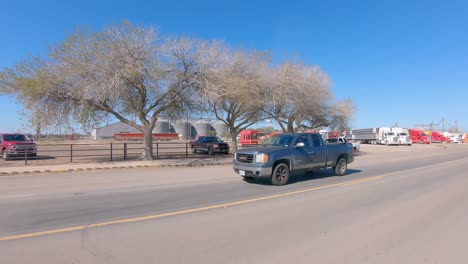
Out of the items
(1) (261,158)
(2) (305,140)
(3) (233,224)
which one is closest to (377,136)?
(2) (305,140)

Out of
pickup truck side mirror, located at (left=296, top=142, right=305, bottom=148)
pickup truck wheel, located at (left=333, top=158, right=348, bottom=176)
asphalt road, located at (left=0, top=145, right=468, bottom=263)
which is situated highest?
pickup truck side mirror, located at (left=296, top=142, right=305, bottom=148)

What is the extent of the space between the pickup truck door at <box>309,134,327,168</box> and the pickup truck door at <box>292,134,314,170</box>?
0.42ft

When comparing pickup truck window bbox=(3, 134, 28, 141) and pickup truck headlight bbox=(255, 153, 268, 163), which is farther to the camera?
pickup truck window bbox=(3, 134, 28, 141)

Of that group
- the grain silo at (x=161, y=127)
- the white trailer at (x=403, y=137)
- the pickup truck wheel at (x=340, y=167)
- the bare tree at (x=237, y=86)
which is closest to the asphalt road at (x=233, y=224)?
the pickup truck wheel at (x=340, y=167)

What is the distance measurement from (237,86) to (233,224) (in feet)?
44.4

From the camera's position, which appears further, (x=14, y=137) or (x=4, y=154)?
(x=14, y=137)

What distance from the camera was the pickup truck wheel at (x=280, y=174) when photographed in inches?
404

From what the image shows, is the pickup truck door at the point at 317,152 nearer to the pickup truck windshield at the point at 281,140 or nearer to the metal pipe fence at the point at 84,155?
the pickup truck windshield at the point at 281,140

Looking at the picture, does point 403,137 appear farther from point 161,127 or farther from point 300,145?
point 161,127

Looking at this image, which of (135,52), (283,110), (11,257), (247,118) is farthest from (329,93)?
(11,257)

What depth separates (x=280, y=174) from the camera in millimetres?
10492

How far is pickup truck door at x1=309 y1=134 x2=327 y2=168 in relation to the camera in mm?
11773

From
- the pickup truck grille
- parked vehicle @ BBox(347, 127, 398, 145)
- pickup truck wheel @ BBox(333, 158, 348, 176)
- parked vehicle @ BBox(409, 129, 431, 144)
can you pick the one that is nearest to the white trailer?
parked vehicle @ BBox(347, 127, 398, 145)

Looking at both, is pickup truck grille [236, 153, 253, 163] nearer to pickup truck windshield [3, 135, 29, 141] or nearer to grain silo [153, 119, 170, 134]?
pickup truck windshield [3, 135, 29, 141]
